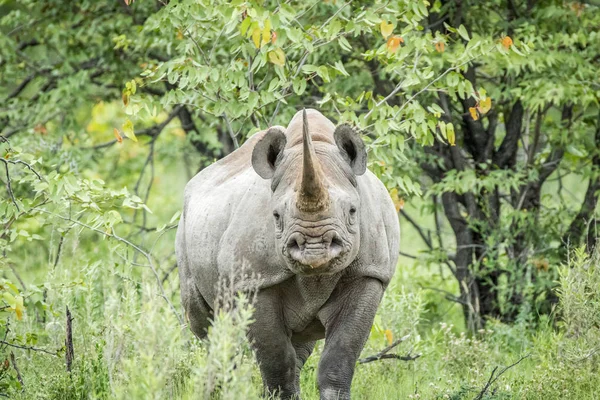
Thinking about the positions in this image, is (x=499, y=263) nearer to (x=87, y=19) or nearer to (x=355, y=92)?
(x=355, y=92)

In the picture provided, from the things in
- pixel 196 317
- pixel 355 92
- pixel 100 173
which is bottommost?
pixel 100 173

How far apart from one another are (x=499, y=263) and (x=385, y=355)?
113 inches

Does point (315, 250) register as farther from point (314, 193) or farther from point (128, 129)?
point (128, 129)

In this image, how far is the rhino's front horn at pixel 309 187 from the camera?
5344mm

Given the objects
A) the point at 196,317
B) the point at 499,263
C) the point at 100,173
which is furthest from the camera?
the point at 100,173

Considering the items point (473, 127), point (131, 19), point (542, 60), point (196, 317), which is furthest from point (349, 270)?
point (131, 19)

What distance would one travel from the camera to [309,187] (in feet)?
17.6

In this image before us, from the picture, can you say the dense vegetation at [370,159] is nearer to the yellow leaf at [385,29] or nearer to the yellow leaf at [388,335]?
the yellow leaf at [385,29]

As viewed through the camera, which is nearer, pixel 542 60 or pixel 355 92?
pixel 542 60

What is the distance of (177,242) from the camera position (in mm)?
7703

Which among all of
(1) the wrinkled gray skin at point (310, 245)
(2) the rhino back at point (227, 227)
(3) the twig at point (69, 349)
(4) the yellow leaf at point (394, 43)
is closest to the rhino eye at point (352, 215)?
(1) the wrinkled gray skin at point (310, 245)

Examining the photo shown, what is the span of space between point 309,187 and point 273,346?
1.21 metres

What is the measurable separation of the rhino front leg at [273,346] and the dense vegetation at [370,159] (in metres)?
0.31

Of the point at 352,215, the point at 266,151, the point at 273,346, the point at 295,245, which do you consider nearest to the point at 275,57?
the point at 266,151
